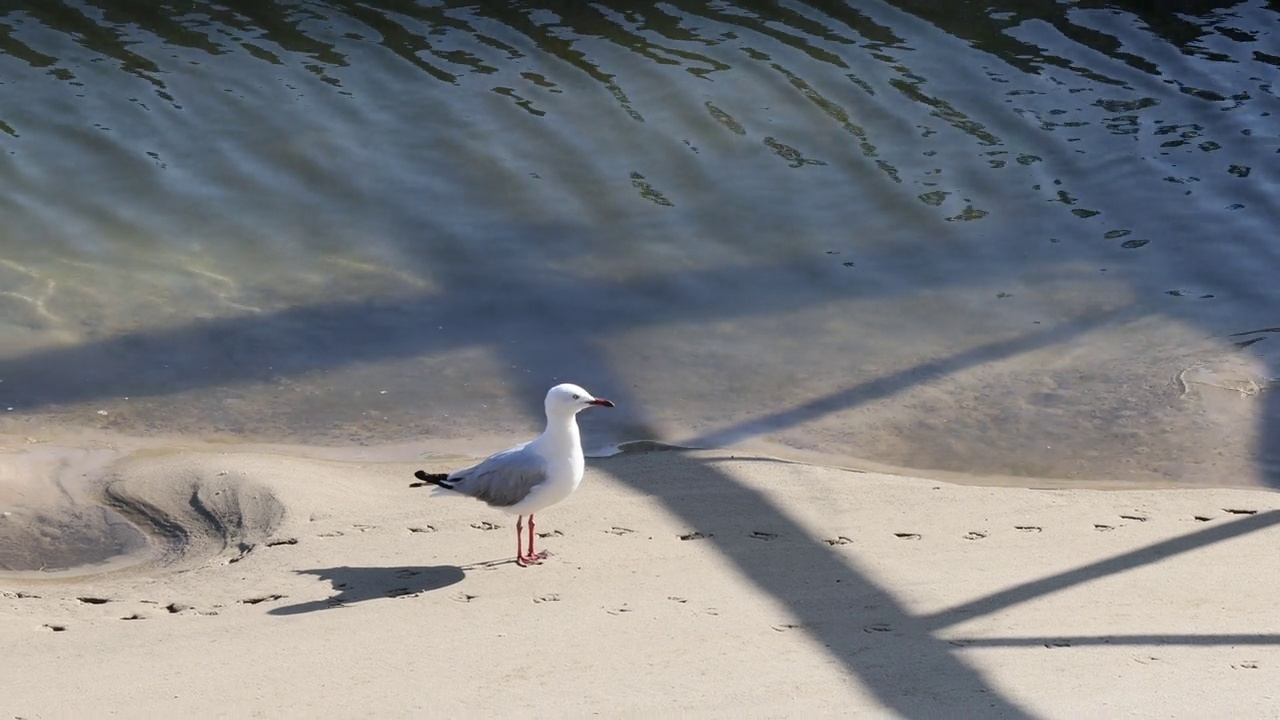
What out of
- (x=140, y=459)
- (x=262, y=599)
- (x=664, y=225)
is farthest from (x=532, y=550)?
(x=664, y=225)

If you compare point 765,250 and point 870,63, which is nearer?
point 765,250

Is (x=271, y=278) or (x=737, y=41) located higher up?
(x=737, y=41)

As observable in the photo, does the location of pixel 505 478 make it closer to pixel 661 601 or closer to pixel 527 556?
pixel 527 556

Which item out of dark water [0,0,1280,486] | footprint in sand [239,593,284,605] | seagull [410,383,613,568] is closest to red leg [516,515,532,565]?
seagull [410,383,613,568]

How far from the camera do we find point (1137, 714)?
4.27 m

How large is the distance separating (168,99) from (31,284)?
2.60 meters

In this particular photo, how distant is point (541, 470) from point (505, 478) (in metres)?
0.15

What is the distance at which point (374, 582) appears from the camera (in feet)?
17.5

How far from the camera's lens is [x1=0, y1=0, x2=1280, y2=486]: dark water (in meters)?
7.39

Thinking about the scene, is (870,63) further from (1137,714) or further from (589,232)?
(1137,714)

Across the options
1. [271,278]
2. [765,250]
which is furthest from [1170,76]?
[271,278]

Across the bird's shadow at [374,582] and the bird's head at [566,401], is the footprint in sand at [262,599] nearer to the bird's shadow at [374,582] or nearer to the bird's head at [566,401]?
the bird's shadow at [374,582]

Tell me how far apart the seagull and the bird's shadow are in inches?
12.0

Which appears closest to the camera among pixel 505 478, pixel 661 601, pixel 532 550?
pixel 661 601
